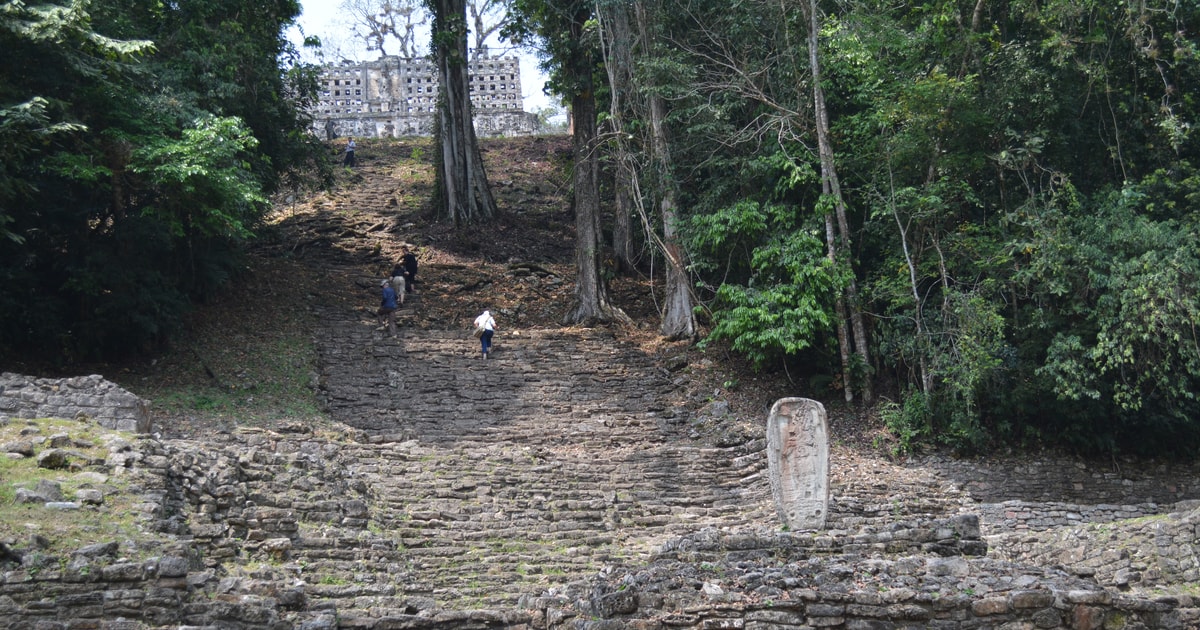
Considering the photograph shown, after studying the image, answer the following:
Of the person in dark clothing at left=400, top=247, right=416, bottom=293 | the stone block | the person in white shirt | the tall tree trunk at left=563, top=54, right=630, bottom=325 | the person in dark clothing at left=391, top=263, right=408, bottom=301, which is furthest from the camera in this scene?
the person in dark clothing at left=400, top=247, right=416, bottom=293

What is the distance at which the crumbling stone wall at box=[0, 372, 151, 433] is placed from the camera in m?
13.4

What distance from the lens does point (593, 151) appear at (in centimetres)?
2266

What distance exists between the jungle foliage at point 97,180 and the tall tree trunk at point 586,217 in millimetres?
6726

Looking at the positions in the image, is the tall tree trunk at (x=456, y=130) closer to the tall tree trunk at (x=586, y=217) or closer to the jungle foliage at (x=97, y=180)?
the tall tree trunk at (x=586, y=217)

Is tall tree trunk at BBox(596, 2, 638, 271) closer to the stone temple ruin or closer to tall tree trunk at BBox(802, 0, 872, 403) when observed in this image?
tall tree trunk at BBox(802, 0, 872, 403)

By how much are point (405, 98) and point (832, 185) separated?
22695 millimetres

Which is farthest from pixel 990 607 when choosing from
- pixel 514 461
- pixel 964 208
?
pixel 964 208

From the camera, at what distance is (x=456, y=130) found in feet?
88.6

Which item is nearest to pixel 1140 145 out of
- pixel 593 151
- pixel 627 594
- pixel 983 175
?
pixel 983 175

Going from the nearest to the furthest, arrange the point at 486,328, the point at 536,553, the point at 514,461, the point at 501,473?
1. the point at 536,553
2. the point at 501,473
3. the point at 514,461
4. the point at 486,328

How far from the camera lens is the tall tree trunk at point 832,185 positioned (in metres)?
18.2

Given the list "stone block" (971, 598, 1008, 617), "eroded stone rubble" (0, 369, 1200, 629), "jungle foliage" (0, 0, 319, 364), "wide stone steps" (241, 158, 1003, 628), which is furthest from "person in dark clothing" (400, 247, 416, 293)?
"stone block" (971, 598, 1008, 617)

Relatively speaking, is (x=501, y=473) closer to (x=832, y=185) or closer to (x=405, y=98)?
(x=832, y=185)

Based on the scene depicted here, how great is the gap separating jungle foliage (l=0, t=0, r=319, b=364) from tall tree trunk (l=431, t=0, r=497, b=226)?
8.01m
